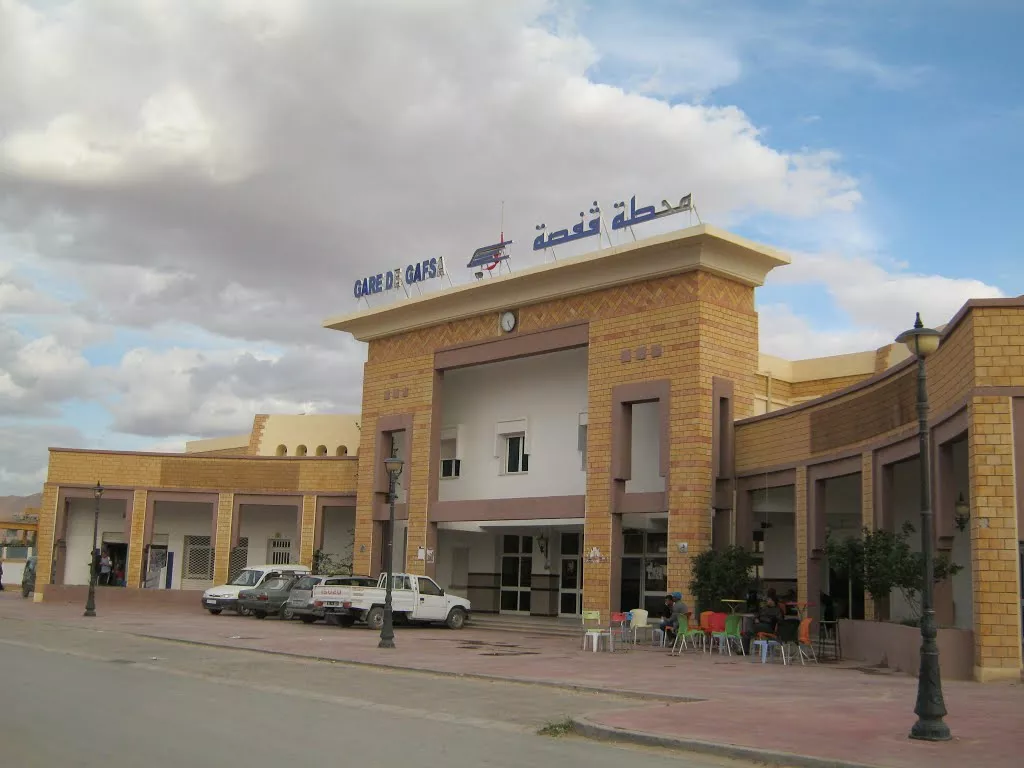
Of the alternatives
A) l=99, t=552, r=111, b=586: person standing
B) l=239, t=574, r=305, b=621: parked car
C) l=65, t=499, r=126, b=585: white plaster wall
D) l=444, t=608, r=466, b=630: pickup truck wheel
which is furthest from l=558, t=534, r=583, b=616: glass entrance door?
l=65, t=499, r=126, b=585: white plaster wall

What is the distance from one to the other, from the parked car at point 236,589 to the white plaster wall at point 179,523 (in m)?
9.00

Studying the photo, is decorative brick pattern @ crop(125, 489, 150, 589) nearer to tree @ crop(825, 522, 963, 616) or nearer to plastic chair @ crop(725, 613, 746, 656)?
plastic chair @ crop(725, 613, 746, 656)

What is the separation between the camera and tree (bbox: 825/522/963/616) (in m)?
19.1

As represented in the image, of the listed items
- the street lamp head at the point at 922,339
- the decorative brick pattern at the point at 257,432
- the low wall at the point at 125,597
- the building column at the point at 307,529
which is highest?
the decorative brick pattern at the point at 257,432

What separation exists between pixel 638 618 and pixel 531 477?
9.27m

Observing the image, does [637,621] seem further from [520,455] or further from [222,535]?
[222,535]

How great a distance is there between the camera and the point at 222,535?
42406 millimetres

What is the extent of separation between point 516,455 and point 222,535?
557 inches

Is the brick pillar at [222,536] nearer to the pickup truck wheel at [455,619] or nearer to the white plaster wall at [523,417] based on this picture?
the white plaster wall at [523,417]

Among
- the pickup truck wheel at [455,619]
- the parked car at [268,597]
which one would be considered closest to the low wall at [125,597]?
the parked car at [268,597]

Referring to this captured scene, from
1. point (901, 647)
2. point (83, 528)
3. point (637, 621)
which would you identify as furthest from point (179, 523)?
point (901, 647)

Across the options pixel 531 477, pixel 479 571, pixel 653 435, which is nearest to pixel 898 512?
pixel 653 435

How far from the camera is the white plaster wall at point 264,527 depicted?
4497 centimetres

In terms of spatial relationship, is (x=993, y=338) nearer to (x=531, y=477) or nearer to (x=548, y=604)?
(x=531, y=477)
